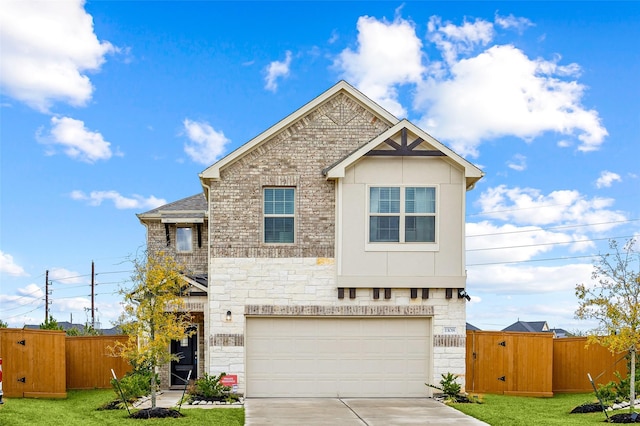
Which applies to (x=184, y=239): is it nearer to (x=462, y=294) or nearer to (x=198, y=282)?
(x=198, y=282)

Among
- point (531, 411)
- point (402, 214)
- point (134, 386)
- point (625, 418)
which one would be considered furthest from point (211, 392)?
point (625, 418)

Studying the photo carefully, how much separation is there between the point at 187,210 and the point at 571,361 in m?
12.6

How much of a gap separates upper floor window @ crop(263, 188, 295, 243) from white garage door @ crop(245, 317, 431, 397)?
7.19ft

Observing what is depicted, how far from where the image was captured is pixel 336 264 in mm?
18391

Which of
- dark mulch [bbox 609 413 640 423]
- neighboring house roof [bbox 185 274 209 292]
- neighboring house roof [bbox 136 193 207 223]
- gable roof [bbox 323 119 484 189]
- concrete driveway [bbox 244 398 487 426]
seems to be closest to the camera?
concrete driveway [bbox 244 398 487 426]

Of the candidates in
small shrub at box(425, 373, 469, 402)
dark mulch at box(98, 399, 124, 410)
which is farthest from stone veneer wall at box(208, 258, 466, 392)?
dark mulch at box(98, 399, 124, 410)

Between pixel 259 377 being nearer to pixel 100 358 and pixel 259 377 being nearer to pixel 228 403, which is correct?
pixel 228 403

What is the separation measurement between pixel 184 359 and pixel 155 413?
5.99 meters

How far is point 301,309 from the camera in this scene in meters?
18.5

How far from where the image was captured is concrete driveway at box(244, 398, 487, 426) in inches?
570

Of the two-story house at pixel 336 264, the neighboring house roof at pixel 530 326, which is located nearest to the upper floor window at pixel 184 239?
the two-story house at pixel 336 264

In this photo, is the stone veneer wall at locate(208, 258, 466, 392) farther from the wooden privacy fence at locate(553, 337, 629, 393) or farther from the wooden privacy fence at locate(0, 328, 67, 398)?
the wooden privacy fence at locate(0, 328, 67, 398)

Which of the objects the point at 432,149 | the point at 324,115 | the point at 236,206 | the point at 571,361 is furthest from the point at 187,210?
the point at 571,361

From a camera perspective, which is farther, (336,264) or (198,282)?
(198,282)
